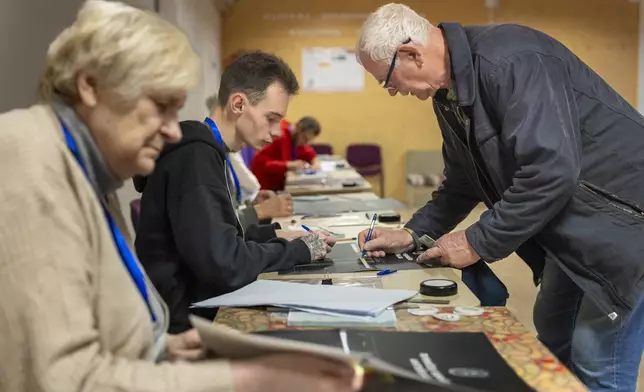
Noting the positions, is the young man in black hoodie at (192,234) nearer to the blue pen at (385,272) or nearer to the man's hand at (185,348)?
the blue pen at (385,272)

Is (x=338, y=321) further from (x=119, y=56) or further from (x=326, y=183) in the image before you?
(x=326, y=183)

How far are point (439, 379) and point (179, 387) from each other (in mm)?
371

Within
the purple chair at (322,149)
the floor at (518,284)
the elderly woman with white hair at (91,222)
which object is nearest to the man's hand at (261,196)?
the floor at (518,284)

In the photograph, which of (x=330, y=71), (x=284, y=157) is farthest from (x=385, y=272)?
(x=330, y=71)

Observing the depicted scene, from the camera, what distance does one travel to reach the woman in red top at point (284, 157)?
4.81 m

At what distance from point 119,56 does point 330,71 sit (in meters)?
7.69

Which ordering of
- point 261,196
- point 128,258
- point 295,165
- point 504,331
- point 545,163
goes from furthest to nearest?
1. point 295,165
2. point 261,196
3. point 545,163
4. point 504,331
5. point 128,258

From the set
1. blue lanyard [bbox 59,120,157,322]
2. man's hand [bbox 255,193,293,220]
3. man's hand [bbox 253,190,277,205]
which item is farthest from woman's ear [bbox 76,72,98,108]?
man's hand [bbox 253,190,277,205]

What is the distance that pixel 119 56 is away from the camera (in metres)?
0.98

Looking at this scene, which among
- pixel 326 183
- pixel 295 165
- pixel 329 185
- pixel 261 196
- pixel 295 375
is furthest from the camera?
pixel 295 165

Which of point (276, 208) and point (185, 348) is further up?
point (185, 348)

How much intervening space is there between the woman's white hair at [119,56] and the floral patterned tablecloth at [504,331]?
534 mm

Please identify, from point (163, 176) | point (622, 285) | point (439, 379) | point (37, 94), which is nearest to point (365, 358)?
point (439, 379)

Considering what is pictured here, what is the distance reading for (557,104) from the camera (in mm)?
1612
